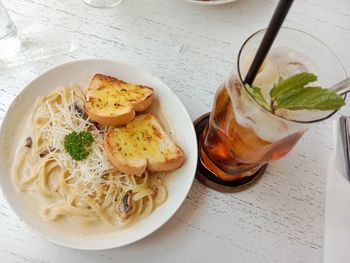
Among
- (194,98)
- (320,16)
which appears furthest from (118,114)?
(320,16)

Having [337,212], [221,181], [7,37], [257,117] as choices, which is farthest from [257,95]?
[7,37]

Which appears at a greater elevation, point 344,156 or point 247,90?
point 247,90

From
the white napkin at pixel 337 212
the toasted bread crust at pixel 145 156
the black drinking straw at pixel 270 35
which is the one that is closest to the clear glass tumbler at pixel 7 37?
the toasted bread crust at pixel 145 156

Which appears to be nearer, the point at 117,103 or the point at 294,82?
the point at 294,82

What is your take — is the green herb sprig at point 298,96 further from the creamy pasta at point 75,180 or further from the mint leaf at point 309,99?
the creamy pasta at point 75,180

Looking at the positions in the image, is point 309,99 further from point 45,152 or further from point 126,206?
point 45,152

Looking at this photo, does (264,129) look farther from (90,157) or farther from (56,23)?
(56,23)
